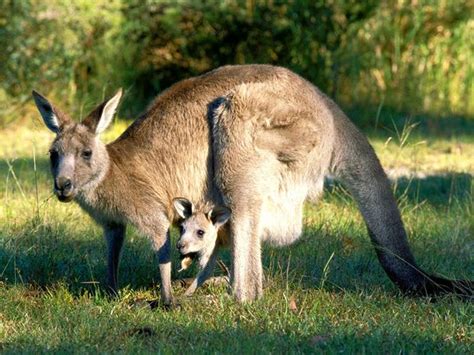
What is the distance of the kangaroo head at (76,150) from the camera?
5.44m

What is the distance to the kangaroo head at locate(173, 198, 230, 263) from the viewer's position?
5652 mm

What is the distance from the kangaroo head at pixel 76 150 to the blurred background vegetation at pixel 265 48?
595 centimetres

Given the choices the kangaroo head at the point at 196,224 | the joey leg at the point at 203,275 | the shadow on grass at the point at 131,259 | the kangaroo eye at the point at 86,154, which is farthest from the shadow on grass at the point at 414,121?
the kangaroo eye at the point at 86,154

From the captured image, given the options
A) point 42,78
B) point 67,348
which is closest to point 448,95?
point 42,78

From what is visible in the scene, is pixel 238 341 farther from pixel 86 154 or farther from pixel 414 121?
pixel 414 121

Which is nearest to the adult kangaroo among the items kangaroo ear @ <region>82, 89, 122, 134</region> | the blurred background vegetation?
kangaroo ear @ <region>82, 89, 122, 134</region>

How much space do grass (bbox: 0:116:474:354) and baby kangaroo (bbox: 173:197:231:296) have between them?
20 cm

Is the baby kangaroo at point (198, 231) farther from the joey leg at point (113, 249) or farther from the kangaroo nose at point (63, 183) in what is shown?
the kangaroo nose at point (63, 183)

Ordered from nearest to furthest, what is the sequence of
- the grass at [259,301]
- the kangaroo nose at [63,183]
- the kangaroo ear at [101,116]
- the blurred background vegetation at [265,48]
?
1. the grass at [259,301]
2. the kangaroo nose at [63,183]
3. the kangaroo ear at [101,116]
4. the blurred background vegetation at [265,48]

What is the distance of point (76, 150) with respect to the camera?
5.53 metres

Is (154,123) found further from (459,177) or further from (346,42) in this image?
(346,42)

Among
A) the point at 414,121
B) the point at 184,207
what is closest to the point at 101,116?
the point at 184,207

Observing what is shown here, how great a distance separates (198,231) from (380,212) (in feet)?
3.36

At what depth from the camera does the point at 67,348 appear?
15.4 ft
